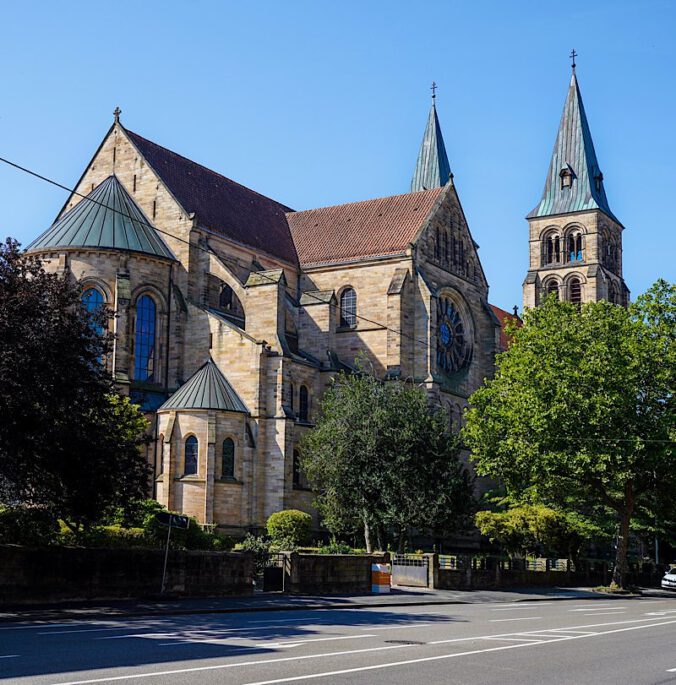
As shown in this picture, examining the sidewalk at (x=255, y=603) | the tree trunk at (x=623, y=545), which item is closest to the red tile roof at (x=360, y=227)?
the tree trunk at (x=623, y=545)

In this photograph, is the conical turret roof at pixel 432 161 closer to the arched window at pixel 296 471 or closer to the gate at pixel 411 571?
the arched window at pixel 296 471

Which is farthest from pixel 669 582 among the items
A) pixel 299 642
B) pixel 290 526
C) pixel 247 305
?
pixel 299 642

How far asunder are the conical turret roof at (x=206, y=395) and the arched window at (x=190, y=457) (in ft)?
4.79

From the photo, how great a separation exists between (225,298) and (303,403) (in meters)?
6.93

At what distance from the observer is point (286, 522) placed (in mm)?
42125

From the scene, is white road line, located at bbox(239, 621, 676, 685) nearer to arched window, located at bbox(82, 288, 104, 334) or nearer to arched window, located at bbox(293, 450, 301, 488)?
arched window, located at bbox(293, 450, 301, 488)

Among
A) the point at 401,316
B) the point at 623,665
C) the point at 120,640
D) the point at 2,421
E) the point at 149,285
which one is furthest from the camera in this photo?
the point at 401,316

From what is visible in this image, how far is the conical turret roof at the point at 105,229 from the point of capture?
45.2m

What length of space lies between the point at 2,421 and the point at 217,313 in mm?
27302

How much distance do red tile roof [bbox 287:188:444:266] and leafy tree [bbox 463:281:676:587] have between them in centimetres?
1566

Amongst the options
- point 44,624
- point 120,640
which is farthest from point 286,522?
point 120,640

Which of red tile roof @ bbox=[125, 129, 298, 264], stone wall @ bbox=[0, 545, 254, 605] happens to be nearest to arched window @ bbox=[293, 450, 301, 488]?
red tile roof @ bbox=[125, 129, 298, 264]

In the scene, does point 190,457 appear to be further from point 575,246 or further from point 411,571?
point 575,246

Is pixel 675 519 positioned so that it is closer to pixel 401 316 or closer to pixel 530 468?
pixel 530 468
